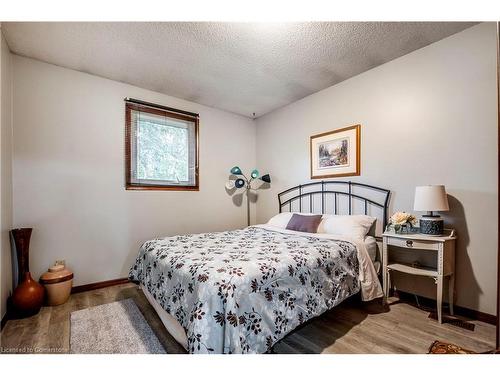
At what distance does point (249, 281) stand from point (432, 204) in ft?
5.80

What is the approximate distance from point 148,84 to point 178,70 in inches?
23.9

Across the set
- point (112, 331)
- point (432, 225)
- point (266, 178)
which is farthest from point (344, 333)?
point (266, 178)

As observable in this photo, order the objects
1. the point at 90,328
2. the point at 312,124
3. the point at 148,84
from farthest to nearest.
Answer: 1. the point at 312,124
2. the point at 148,84
3. the point at 90,328

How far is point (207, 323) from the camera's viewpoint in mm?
1263

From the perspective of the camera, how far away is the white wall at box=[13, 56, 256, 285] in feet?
8.00

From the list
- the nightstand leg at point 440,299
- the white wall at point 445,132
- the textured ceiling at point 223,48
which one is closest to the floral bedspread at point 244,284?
the nightstand leg at point 440,299

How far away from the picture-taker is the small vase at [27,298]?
2047 millimetres

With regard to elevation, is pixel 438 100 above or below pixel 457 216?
above

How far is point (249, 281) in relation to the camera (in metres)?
1.39

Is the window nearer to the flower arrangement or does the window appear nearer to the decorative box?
the decorative box

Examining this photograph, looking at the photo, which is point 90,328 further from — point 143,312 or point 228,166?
point 228,166

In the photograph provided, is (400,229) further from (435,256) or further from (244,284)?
(244,284)
